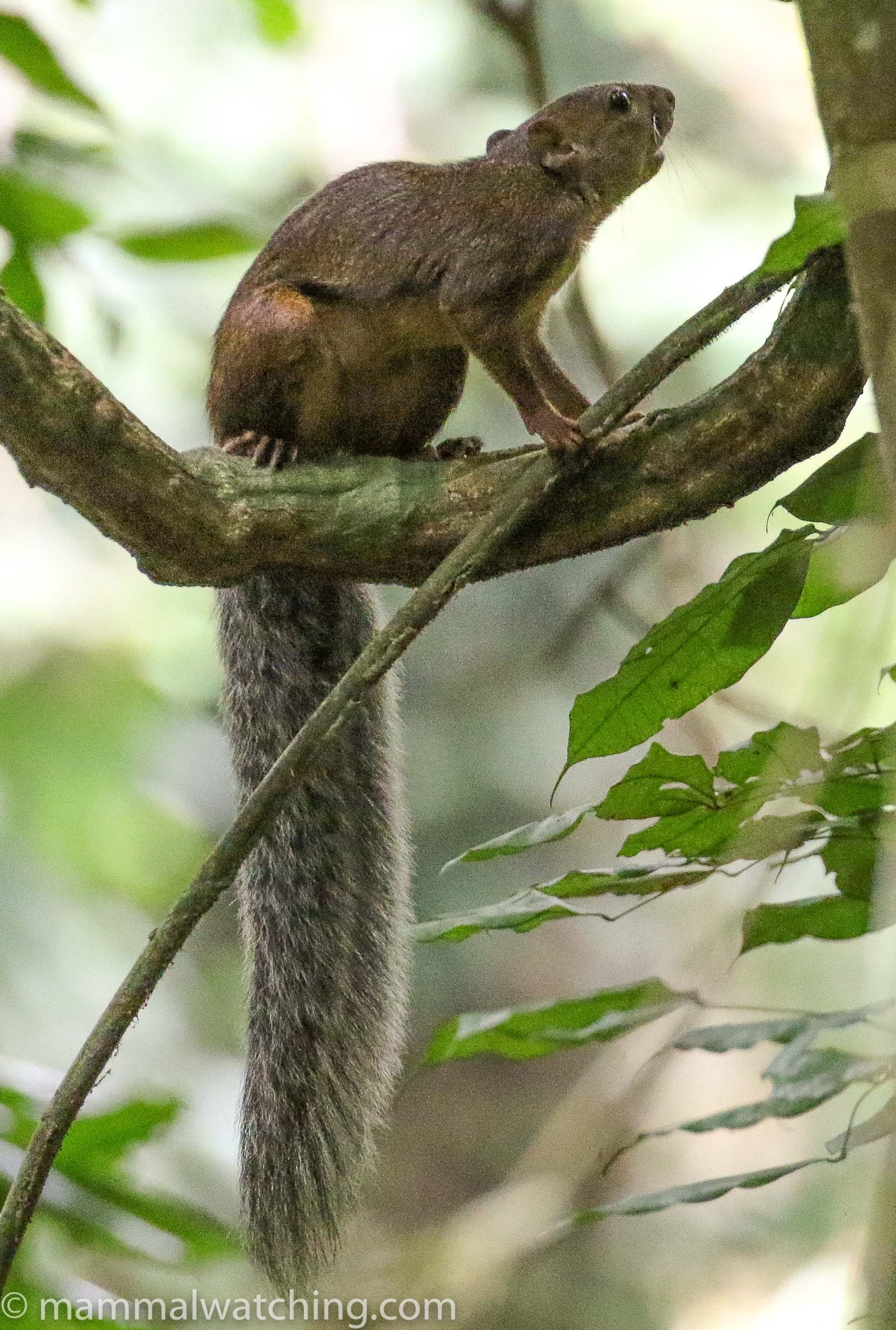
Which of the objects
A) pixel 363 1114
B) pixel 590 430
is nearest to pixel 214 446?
pixel 590 430

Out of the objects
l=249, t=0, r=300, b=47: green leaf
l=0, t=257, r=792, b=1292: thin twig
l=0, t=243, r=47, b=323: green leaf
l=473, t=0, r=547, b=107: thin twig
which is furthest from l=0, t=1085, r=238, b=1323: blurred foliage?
l=473, t=0, r=547, b=107: thin twig

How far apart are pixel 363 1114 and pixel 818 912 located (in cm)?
89

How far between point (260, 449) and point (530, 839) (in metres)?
0.97

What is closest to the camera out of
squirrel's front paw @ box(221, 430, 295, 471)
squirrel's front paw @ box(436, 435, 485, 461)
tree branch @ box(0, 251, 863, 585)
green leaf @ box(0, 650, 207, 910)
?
tree branch @ box(0, 251, 863, 585)

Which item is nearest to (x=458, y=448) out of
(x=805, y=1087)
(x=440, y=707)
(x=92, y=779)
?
(x=805, y=1087)

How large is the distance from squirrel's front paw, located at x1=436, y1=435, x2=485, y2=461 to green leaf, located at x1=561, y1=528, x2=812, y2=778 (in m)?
1.11

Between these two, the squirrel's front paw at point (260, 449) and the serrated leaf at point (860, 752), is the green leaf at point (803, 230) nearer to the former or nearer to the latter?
the serrated leaf at point (860, 752)

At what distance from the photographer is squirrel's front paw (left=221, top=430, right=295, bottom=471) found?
205 centimetres

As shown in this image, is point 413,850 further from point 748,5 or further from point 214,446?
point 748,5

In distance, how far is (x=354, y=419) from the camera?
229 cm

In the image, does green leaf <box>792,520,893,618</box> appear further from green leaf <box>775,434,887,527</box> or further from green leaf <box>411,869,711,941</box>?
green leaf <box>411,869,711,941</box>

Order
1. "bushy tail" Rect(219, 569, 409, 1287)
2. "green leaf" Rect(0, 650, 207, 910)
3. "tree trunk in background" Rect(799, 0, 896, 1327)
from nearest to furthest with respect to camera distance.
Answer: "tree trunk in background" Rect(799, 0, 896, 1327) → "bushy tail" Rect(219, 569, 409, 1287) → "green leaf" Rect(0, 650, 207, 910)

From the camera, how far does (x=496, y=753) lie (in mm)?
4430

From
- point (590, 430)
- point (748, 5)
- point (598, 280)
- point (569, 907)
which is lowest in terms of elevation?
point (569, 907)
